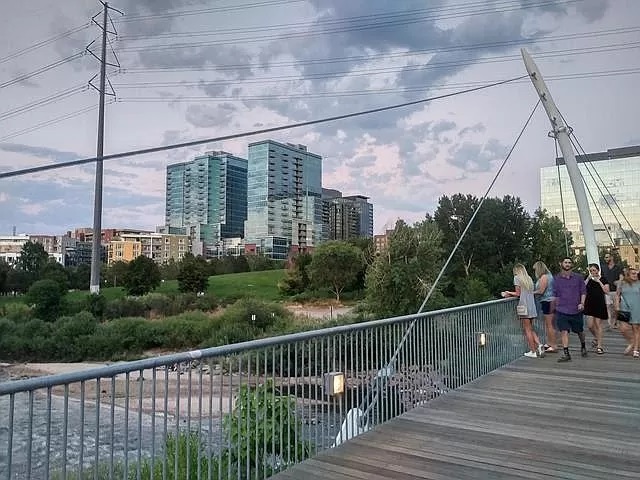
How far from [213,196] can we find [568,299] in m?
112

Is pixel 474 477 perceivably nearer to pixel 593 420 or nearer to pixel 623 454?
pixel 623 454

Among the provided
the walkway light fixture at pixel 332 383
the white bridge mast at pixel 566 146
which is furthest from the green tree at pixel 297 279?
the walkway light fixture at pixel 332 383

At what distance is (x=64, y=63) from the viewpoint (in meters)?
42.9

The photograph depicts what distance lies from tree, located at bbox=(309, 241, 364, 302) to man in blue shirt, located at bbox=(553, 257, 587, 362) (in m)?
→ 41.0

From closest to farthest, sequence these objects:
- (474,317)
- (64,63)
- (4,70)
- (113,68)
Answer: (474,317) → (4,70) → (64,63) → (113,68)

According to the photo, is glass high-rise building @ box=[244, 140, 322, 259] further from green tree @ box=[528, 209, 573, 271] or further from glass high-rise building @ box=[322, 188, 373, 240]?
green tree @ box=[528, 209, 573, 271]

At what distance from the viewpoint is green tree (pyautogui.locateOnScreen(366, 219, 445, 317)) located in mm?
32875

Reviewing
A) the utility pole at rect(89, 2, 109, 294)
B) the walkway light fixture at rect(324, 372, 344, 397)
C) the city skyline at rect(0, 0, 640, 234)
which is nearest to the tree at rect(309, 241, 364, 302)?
the city skyline at rect(0, 0, 640, 234)

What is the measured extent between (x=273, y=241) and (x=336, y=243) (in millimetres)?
51813

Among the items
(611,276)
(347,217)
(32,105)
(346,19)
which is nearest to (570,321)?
(611,276)

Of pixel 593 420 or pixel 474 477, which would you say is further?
pixel 593 420

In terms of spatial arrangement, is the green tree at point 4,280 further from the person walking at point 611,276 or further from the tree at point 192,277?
the person walking at point 611,276

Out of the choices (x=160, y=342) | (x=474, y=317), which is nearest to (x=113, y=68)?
(x=160, y=342)

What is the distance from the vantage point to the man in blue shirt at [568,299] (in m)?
8.80
